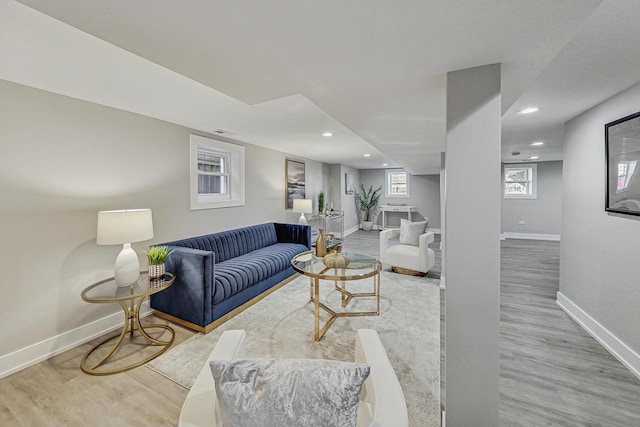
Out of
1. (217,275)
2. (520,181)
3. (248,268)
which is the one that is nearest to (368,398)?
(217,275)

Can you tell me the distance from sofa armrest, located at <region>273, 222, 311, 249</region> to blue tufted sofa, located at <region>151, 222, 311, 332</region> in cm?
37

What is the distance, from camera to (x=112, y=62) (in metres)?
1.69

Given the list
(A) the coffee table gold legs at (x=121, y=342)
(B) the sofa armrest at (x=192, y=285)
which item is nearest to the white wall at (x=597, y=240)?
(B) the sofa armrest at (x=192, y=285)

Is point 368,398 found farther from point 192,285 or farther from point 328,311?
point 192,285

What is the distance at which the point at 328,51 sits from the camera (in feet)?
3.77

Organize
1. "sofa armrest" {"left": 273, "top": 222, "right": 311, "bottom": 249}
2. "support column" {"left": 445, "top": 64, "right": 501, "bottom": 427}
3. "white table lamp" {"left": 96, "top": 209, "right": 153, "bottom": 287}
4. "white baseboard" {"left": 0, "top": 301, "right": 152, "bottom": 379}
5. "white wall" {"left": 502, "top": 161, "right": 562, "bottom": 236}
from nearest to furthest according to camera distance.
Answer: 1. "support column" {"left": 445, "top": 64, "right": 501, "bottom": 427}
2. "white baseboard" {"left": 0, "top": 301, "right": 152, "bottom": 379}
3. "white table lamp" {"left": 96, "top": 209, "right": 153, "bottom": 287}
4. "sofa armrest" {"left": 273, "top": 222, "right": 311, "bottom": 249}
5. "white wall" {"left": 502, "top": 161, "right": 562, "bottom": 236}

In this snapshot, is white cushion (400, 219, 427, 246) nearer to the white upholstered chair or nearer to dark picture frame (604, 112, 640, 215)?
dark picture frame (604, 112, 640, 215)

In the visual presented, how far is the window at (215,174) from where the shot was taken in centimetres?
347

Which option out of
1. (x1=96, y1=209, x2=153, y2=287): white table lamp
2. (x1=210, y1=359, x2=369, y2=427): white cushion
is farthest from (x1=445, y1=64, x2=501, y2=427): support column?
(x1=96, y1=209, x2=153, y2=287): white table lamp

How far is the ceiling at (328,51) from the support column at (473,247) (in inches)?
8.2

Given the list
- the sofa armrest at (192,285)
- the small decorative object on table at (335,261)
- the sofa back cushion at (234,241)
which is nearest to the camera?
the sofa armrest at (192,285)

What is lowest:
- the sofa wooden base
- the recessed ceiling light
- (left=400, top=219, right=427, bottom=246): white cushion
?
the sofa wooden base

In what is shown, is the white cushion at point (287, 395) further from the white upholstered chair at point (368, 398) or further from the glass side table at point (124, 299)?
the glass side table at point (124, 299)

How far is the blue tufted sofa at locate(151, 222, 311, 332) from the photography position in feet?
8.22
